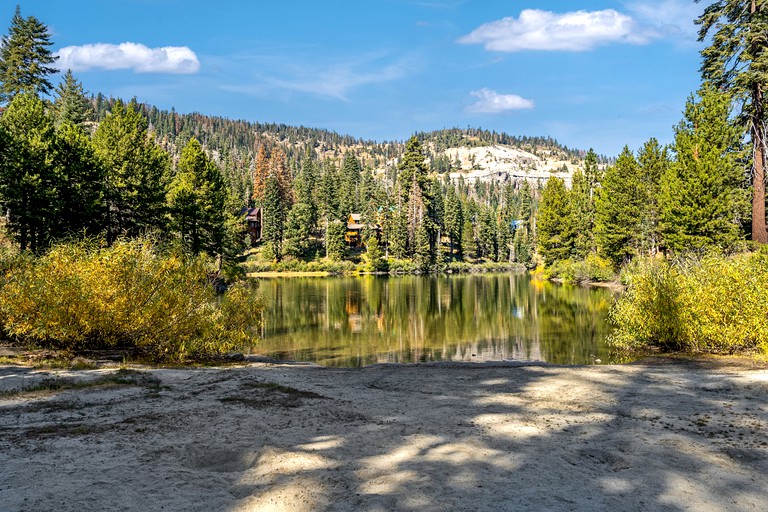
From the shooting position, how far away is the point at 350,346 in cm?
2584

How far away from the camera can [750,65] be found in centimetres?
2933

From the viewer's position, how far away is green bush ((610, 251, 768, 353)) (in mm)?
16938

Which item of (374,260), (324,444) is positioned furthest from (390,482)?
(374,260)

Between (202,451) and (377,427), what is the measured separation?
278cm

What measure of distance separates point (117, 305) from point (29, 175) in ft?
68.3

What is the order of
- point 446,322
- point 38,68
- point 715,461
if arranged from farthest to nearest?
point 38,68 → point 446,322 → point 715,461

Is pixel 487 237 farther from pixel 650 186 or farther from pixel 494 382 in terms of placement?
pixel 494 382

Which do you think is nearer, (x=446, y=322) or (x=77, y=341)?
(x=77, y=341)

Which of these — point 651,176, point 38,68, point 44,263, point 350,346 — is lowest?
point 350,346

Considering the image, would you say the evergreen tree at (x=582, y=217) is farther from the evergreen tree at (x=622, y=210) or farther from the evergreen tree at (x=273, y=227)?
the evergreen tree at (x=273, y=227)

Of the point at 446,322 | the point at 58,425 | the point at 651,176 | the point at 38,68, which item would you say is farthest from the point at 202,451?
the point at 38,68

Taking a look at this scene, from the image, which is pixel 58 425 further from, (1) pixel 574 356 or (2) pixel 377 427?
(1) pixel 574 356

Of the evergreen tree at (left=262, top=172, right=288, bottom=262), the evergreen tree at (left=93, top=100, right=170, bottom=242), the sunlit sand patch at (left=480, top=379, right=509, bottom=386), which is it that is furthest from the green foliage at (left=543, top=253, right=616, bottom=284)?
the sunlit sand patch at (left=480, top=379, right=509, bottom=386)

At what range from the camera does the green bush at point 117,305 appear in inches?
617
